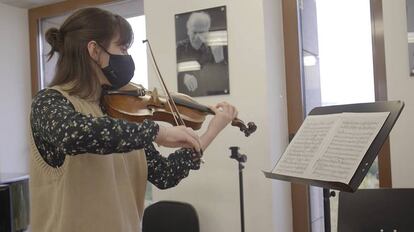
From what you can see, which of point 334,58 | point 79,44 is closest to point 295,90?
point 334,58

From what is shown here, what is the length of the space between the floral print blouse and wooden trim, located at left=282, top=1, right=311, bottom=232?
145 cm

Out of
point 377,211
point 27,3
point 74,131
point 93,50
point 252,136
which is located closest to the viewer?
point 74,131

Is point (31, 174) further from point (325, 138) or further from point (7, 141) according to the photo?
point (7, 141)

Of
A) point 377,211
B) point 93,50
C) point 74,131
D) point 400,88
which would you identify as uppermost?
point 93,50

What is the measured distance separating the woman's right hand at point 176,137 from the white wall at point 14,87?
2.63 meters

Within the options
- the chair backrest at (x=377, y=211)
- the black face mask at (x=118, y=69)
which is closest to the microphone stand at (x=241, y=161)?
the chair backrest at (x=377, y=211)

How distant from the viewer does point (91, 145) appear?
963 millimetres

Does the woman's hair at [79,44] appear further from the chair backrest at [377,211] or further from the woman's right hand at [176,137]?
the chair backrest at [377,211]

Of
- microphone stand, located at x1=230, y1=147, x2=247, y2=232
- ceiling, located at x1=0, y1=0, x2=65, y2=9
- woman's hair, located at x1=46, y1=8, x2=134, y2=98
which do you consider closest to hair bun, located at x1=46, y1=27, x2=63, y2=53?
woman's hair, located at x1=46, y1=8, x2=134, y2=98

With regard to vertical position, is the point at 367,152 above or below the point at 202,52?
below

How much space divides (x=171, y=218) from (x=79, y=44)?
134cm

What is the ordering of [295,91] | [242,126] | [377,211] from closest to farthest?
1. [377,211]
2. [242,126]
3. [295,91]

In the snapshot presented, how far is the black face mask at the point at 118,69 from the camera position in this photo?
1231 mm

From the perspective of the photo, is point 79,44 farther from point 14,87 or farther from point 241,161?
point 14,87
